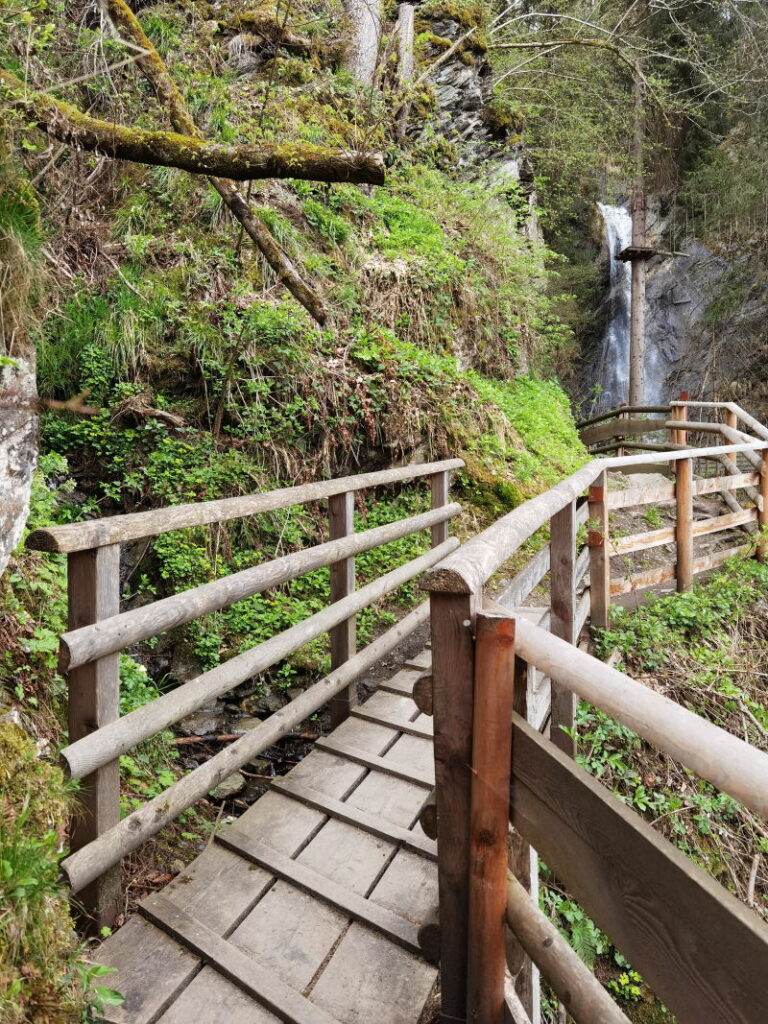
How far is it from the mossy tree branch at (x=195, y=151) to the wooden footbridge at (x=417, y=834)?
172 centimetres

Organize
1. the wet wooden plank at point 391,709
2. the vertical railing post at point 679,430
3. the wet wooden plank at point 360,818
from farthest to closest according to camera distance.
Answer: the vertical railing post at point 679,430 → the wet wooden plank at point 391,709 → the wet wooden plank at point 360,818

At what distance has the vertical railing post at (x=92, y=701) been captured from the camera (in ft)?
6.49

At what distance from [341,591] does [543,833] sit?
7.24ft

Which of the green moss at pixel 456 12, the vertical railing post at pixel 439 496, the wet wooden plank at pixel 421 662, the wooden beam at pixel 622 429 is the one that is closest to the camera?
the wet wooden plank at pixel 421 662

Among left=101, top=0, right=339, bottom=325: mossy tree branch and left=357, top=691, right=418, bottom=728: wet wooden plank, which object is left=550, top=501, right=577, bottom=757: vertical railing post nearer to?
left=357, top=691, right=418, bottom=728: wet wooden plank

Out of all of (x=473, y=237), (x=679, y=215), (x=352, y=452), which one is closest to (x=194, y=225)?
(x=352, y=452)

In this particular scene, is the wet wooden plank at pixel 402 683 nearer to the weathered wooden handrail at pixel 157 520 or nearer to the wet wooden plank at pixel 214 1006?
the weathered wooden handrail at pixel 157 520

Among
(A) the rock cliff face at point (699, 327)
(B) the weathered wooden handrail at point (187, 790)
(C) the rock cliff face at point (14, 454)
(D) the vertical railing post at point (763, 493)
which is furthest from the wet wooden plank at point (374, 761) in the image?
(A) the rock cliff face at point (699, 327)

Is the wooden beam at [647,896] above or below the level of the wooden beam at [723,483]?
below

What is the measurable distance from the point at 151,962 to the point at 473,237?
9.47m

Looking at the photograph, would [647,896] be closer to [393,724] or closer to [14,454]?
[393,724]

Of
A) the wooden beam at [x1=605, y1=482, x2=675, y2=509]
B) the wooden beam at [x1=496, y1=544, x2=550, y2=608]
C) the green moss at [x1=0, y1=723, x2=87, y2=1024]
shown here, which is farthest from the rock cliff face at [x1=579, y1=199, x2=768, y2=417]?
the green moss at [x1=0, y1=723, x2=87, y2=1024]

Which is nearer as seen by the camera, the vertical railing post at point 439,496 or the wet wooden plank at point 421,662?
the wet wooden plank at point 421,662

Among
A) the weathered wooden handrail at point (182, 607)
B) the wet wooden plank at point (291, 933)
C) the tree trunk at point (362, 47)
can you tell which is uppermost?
the tree trunk at point (362, 47)
